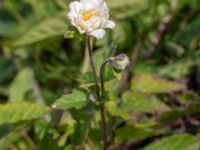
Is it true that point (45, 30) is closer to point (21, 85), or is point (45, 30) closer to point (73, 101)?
point (21, 85)

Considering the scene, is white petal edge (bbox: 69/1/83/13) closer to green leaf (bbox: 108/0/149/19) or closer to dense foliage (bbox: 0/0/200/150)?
dense foliage (bbox: 0/0/200/150)

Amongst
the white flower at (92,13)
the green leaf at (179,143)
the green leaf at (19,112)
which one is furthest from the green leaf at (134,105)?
the white flower at (92,13)

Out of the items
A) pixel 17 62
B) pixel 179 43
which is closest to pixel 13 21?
pixel 17 62

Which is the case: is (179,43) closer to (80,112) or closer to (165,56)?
(165,56)

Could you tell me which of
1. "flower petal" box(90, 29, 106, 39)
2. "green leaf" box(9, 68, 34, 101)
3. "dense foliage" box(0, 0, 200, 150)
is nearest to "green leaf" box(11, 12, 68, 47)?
"dense foliage" box(0, 0, 200, 150)

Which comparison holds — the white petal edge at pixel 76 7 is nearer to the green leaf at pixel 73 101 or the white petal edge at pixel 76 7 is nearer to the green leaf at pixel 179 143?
the green leaf at pixel 73 101

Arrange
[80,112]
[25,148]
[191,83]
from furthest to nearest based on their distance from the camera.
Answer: [191,83], [25,148], [80,112]

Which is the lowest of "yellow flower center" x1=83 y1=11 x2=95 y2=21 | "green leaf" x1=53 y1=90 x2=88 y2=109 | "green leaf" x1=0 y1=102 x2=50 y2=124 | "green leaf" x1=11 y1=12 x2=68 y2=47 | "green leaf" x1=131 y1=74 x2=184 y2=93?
"green leaf" x1=131 y1=74 x2=184 y2=93
